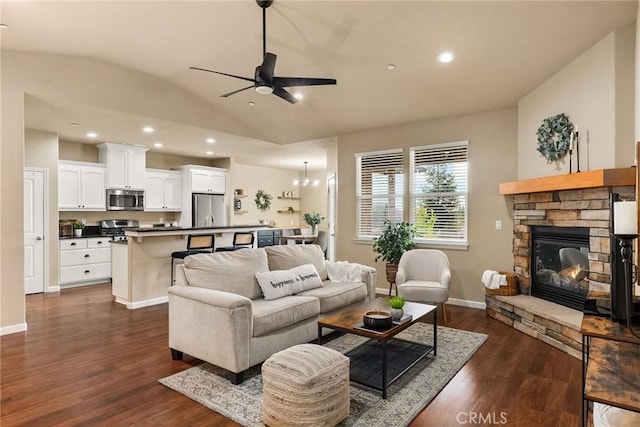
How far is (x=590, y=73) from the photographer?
352 centimetres

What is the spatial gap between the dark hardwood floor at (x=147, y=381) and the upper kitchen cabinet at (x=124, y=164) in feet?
11.3

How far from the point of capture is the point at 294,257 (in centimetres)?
415

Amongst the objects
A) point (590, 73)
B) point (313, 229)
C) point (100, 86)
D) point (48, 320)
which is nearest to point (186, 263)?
point (48, 320)

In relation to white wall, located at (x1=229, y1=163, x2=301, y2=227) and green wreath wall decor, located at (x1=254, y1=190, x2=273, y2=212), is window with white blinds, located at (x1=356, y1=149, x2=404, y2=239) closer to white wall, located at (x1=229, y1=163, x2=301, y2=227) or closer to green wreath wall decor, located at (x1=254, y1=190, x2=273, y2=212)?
white wall, located at (x1=229, y1=163, x2=301, y2=227)

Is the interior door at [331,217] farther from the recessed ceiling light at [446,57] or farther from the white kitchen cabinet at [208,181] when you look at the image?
the recessed ceiling light at [446,57]

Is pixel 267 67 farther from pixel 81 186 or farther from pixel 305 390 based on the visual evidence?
pixel 81 186

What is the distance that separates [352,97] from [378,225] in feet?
6.97

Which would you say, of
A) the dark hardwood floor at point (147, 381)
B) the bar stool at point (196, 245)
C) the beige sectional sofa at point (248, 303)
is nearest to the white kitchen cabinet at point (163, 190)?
the bar stool at point (196, 245)

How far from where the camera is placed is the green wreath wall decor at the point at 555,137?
3.80 m

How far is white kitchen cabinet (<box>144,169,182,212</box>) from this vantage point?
25.4 ft

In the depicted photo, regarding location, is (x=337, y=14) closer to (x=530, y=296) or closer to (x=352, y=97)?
(x=352, y=97)

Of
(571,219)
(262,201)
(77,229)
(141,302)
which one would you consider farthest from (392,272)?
(77,229)

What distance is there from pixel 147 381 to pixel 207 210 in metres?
5.98

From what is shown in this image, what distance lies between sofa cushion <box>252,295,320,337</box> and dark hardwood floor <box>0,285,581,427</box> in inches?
27.5
